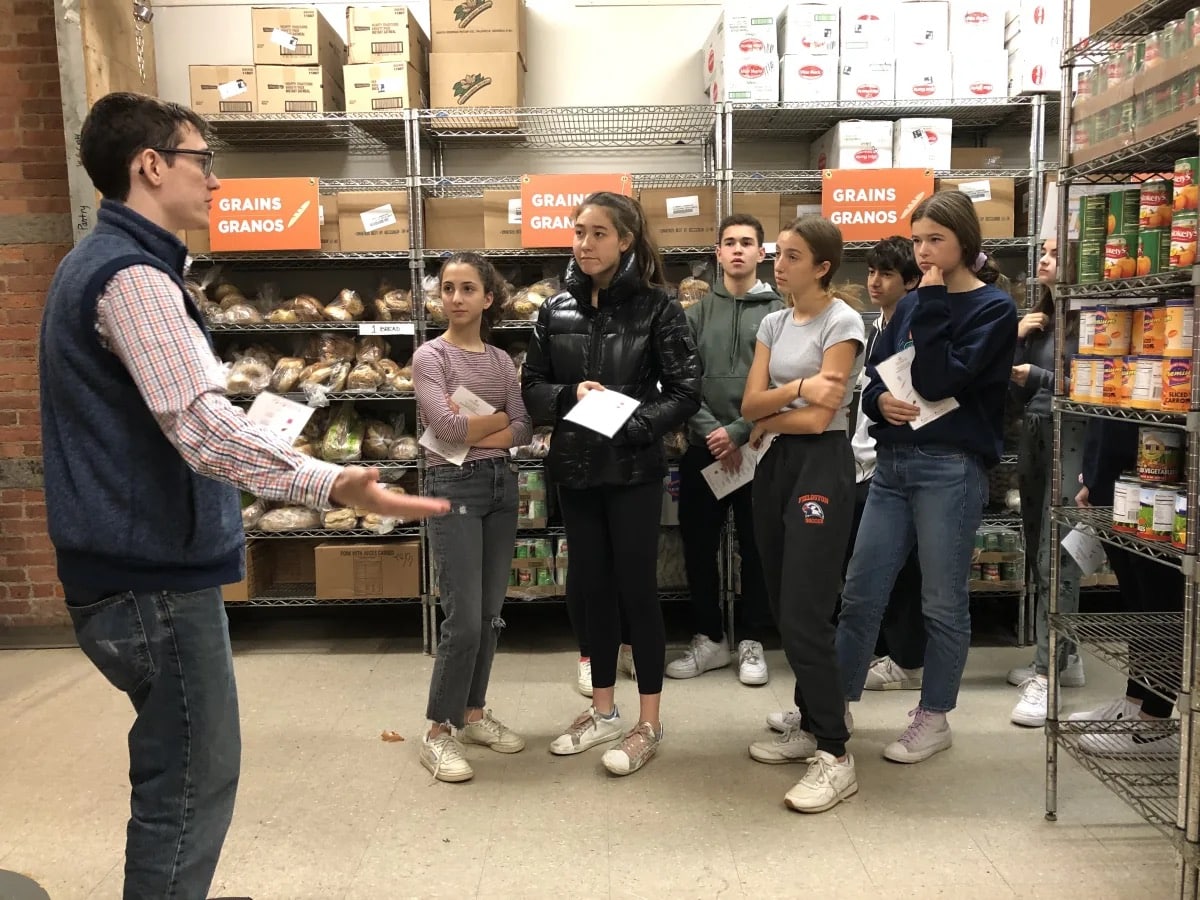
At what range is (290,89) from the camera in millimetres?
3799

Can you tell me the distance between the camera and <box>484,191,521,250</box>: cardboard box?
3832 millimetres

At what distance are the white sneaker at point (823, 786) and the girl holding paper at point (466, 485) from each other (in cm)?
94

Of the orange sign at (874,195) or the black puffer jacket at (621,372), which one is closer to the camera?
the black puffer jacket at (621,372)

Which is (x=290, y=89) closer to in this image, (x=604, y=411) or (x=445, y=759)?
(x=604, y=411)

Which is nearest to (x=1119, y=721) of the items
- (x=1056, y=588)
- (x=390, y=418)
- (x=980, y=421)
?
(x=1056, y=588)

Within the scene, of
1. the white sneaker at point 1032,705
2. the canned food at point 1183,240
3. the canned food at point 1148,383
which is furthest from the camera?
the white sneaker at point 1032,705

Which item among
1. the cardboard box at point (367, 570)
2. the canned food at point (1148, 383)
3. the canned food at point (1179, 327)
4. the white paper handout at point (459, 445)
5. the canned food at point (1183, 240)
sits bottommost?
the cardboard box at point (367, 570)

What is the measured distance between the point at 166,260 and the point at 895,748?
Result: 2373 millimetres

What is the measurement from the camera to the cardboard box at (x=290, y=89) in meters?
3.79

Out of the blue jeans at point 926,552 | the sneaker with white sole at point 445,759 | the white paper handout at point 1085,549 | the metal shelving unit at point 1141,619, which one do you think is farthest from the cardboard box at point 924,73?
the sneaker with white sole at point 445,759

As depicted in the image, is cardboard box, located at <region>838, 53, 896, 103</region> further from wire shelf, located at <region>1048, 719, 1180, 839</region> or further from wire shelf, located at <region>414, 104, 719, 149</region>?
wire shelf, located at <region>1048, 719, 1180, 839</region>

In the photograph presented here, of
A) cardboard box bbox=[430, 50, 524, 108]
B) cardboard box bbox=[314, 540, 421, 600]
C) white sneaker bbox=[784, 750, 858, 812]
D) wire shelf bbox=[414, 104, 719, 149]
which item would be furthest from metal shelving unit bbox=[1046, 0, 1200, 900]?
cardboard box bbox=[314, 540, 421, 600]

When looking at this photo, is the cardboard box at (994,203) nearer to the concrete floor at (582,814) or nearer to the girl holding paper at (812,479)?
the girl holding paper at (812,479)

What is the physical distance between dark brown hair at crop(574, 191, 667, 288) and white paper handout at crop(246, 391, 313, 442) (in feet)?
3.94
